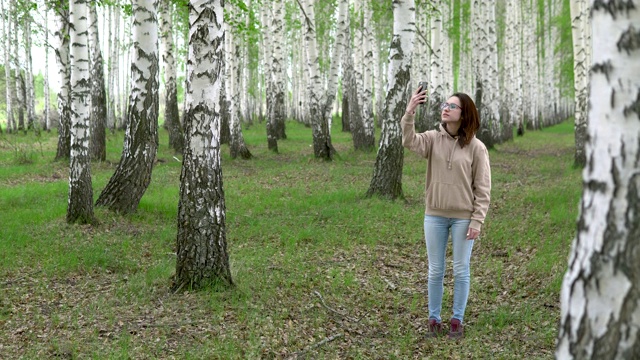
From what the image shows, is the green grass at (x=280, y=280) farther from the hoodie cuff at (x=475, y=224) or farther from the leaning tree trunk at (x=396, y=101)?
the hoodie cuff at (x=475, y=224)

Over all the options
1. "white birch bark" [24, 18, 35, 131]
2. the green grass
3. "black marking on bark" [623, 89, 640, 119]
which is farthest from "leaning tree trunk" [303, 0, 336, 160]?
"white birch bark" [24, 18, 35, 131]

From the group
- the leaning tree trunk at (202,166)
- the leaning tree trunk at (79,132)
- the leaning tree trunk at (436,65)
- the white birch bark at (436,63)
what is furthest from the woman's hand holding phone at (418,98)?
the white birch bark at (436,63)

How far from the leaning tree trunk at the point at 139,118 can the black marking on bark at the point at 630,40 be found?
840 cm

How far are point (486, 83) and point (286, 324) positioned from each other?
18154 mm

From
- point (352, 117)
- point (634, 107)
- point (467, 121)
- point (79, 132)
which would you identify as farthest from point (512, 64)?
point (634, 107)

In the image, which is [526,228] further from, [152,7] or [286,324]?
[152,7]

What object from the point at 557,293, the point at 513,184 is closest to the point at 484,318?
the point at 557,293

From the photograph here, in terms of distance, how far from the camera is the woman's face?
16.6 ft

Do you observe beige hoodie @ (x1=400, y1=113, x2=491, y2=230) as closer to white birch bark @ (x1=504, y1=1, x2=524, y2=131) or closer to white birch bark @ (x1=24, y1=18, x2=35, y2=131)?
white birch bark @ (x1=504, y1=1, x2=524, y2=131)

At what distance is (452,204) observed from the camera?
16.5 ft

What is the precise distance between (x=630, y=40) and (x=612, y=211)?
24.2 inches

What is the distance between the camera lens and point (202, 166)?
6.00 meters

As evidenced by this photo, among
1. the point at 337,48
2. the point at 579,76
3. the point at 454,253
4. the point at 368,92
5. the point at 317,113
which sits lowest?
the point at 454,253

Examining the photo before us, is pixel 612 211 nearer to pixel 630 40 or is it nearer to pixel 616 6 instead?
pixel 630 40
